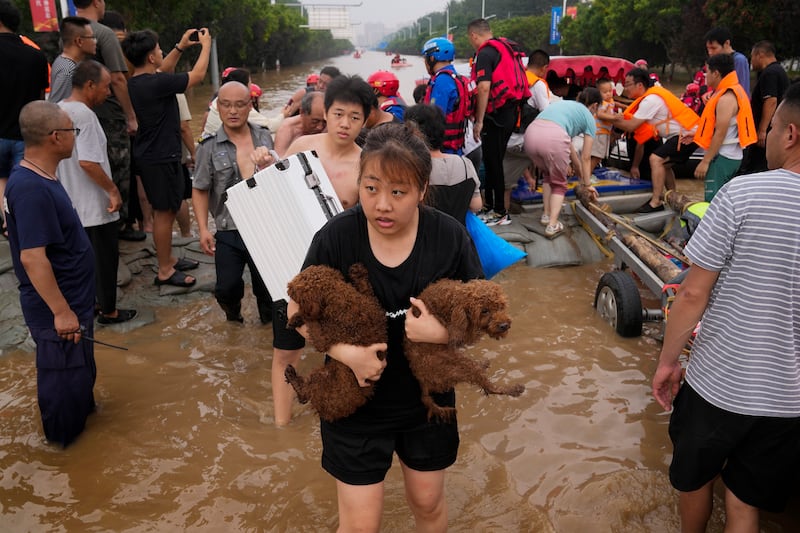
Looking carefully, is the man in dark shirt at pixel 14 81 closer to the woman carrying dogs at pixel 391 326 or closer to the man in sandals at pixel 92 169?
the man in sandals at pixel 92 169

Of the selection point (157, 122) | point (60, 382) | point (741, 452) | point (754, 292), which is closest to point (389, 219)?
point (754, 292)

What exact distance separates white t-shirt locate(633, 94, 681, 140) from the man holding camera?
5.37 metres

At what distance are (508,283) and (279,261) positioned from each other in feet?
11.0

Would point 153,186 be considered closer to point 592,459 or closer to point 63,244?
point 63,244

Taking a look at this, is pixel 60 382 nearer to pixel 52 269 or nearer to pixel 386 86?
pixel 52 269

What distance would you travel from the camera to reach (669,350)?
95.0 inches

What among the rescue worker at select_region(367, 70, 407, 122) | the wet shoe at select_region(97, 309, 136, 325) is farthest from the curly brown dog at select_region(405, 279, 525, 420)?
the rescue worker at select_region(367, 70, 407, 122)

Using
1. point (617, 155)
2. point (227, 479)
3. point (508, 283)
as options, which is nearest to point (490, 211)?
point (508, 283)

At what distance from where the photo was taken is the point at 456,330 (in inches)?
78.8

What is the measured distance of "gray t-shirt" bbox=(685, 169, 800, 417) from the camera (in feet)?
6.84

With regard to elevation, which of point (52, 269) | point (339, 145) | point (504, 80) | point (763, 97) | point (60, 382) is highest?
point (504, 80)

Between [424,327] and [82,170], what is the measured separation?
368cm

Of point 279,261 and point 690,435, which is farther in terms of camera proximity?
point 279,261

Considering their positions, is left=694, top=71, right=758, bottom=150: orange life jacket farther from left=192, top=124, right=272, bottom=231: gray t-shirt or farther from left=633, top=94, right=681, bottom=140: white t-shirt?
left=192, top=124, right=272, bottom=231: gray t-shirt
